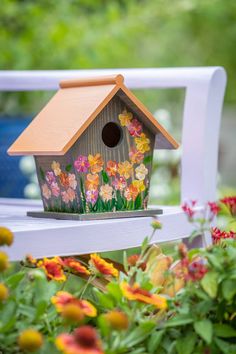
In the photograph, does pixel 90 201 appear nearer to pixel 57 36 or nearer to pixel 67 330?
pixel 67 330

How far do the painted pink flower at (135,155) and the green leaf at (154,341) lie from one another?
712 mm

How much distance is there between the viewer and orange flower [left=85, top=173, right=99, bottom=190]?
206cm

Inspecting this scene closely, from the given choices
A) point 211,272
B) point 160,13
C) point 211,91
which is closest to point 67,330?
point 211,272

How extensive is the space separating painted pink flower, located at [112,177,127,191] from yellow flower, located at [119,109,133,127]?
0.48 feet

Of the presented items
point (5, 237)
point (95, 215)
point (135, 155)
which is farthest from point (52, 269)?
point (135, 155)

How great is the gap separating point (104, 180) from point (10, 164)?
40.3 inches

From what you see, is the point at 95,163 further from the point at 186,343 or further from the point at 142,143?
the point at 186,343

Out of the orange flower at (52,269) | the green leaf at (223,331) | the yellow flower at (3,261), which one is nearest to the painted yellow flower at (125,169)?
the orange flower at (52,269)

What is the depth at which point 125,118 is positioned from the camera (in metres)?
2.16

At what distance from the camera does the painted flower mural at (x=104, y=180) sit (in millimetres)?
2061

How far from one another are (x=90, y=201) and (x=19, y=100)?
12.9ft

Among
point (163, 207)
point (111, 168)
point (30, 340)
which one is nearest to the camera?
point (30, 340)

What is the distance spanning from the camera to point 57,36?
5543mm

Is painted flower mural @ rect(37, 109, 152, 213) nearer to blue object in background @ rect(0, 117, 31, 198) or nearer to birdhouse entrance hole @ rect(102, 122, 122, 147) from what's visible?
birdhouse entrance hole @ rect(102, 122, 122, 147)
